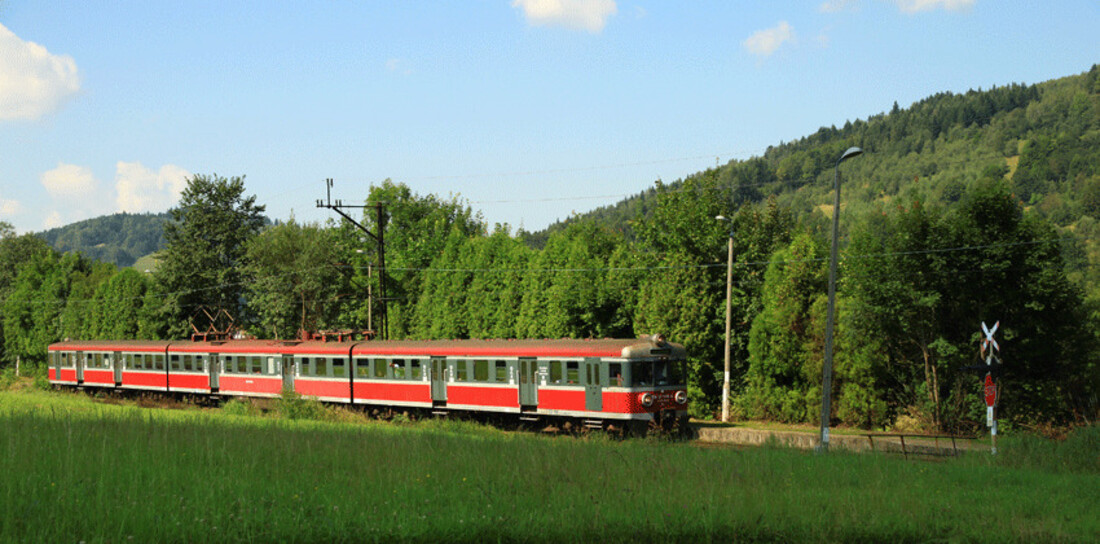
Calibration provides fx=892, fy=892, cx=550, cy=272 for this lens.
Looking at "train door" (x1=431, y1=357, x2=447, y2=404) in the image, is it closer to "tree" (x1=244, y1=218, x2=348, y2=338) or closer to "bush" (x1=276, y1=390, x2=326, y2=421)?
"bush" (x1=276, y1=390, x2=326, y2=421)

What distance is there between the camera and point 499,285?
44.1m

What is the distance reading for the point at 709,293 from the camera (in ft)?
119

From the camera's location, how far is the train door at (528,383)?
27797mm

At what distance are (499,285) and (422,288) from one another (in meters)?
10.4

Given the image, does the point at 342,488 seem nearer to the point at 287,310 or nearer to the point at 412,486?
the point at 412,486

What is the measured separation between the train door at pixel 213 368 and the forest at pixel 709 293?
992 centimetres

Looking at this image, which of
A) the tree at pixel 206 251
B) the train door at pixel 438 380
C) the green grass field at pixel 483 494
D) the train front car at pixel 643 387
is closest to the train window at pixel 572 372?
the train front car at pixel 643 387

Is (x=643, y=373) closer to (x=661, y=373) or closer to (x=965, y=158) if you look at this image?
(x=661, y=373)

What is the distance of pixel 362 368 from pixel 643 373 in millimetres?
12620

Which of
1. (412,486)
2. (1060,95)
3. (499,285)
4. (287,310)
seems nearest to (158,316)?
(287,310)

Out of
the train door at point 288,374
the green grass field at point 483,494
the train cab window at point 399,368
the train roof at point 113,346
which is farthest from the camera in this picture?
the train roof at point 113,346

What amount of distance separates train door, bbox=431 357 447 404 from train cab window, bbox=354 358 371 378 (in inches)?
145

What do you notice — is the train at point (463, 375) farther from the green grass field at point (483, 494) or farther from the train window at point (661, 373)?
the green grass field at point (483, 494)

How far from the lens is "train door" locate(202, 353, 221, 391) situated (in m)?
41.5
